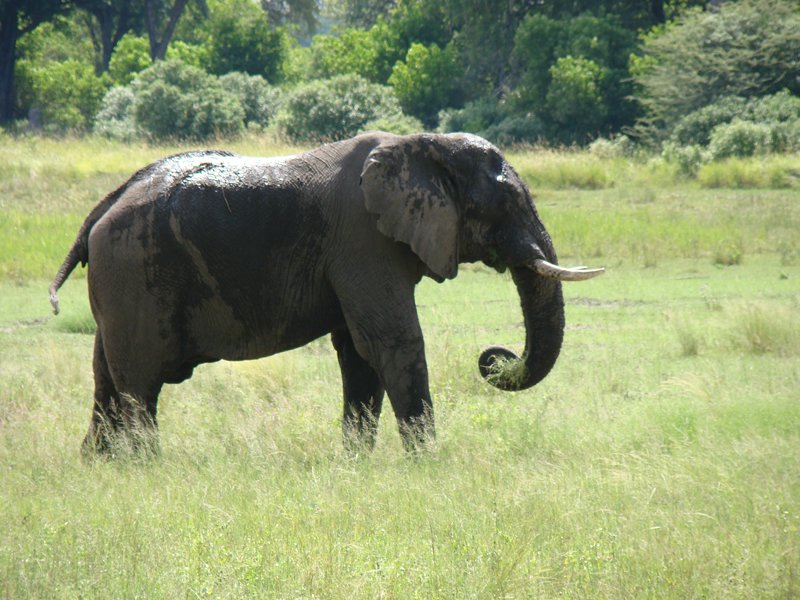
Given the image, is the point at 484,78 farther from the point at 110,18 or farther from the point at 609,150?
the point at 110,18

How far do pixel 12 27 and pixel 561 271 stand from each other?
45.5 m

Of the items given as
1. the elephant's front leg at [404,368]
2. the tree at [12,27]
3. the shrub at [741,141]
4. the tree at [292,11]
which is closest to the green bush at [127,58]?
the tree at [12,27]

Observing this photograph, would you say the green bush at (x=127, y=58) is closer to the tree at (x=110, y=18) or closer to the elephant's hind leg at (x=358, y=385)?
the tree at (x=110, y=18)

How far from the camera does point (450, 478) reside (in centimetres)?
751

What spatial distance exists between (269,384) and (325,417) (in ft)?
4.55

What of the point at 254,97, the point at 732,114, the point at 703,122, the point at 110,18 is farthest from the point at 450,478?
the point at 110,18

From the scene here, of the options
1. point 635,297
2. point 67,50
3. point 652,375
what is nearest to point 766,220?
point 635,297

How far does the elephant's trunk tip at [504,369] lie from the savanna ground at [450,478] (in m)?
0.33

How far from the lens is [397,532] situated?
677 centimetres

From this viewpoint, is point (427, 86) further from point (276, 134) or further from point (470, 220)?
point (470, 220)

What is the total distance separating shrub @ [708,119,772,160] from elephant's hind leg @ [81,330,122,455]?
20960 mm

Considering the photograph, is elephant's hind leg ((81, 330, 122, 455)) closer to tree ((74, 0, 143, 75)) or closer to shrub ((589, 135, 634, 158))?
shrub ((589, 135, 634, 158))

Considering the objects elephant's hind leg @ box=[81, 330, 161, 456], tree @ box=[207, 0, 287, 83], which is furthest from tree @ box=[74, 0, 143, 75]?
elephant's hind leg @ box=[81, 330, 161, 456]

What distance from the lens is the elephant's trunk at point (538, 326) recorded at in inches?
330
